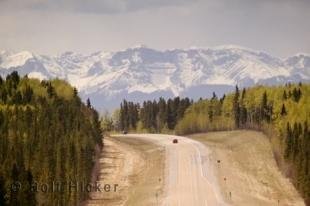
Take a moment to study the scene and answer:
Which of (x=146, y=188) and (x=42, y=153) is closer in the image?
(x=42, y=153)

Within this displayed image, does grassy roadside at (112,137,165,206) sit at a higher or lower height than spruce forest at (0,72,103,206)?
lower

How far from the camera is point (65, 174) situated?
502 ft

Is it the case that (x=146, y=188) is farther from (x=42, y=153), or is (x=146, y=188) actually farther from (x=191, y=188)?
(x=42, y=153)

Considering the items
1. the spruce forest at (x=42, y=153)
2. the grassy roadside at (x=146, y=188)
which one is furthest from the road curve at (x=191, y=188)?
the spruce forest at (x=42, y=153)

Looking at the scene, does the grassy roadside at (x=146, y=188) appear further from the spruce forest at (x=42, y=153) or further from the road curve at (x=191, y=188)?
the spruce forest at (x=42, y=153)

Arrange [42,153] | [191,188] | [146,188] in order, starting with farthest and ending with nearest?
[146,188], [191,188], [42,153]

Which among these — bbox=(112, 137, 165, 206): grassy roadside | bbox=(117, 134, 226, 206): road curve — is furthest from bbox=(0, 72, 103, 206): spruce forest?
bbox=(117, 134, 226, 206): road curve

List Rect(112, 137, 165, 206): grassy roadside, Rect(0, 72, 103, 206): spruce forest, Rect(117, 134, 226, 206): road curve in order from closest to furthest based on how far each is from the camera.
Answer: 1. Rect(0, 72, 103, 206): spruce forest
2. Rect(117, 134, 226, 206): road curve
3. Rect(112, 137, 165, 206): grassy roadside

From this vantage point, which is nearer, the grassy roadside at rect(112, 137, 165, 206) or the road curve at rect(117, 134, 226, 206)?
the road curve at rect(117, 134, 226, 206)

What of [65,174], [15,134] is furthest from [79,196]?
[15,134]

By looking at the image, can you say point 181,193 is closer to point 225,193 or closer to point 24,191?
point 225,193

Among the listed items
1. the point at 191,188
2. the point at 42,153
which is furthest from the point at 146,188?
the point at 42,153

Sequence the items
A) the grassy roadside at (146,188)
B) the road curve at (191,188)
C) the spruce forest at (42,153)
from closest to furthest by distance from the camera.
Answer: the spruce forest at (42,153) → the road curve at (191,188) → the grassy roadside at (146,188)

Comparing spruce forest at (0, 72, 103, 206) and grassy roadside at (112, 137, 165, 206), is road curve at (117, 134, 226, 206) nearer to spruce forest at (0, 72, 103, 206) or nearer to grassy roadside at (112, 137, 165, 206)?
grassy roadside at (112, 137, 165, 206)
